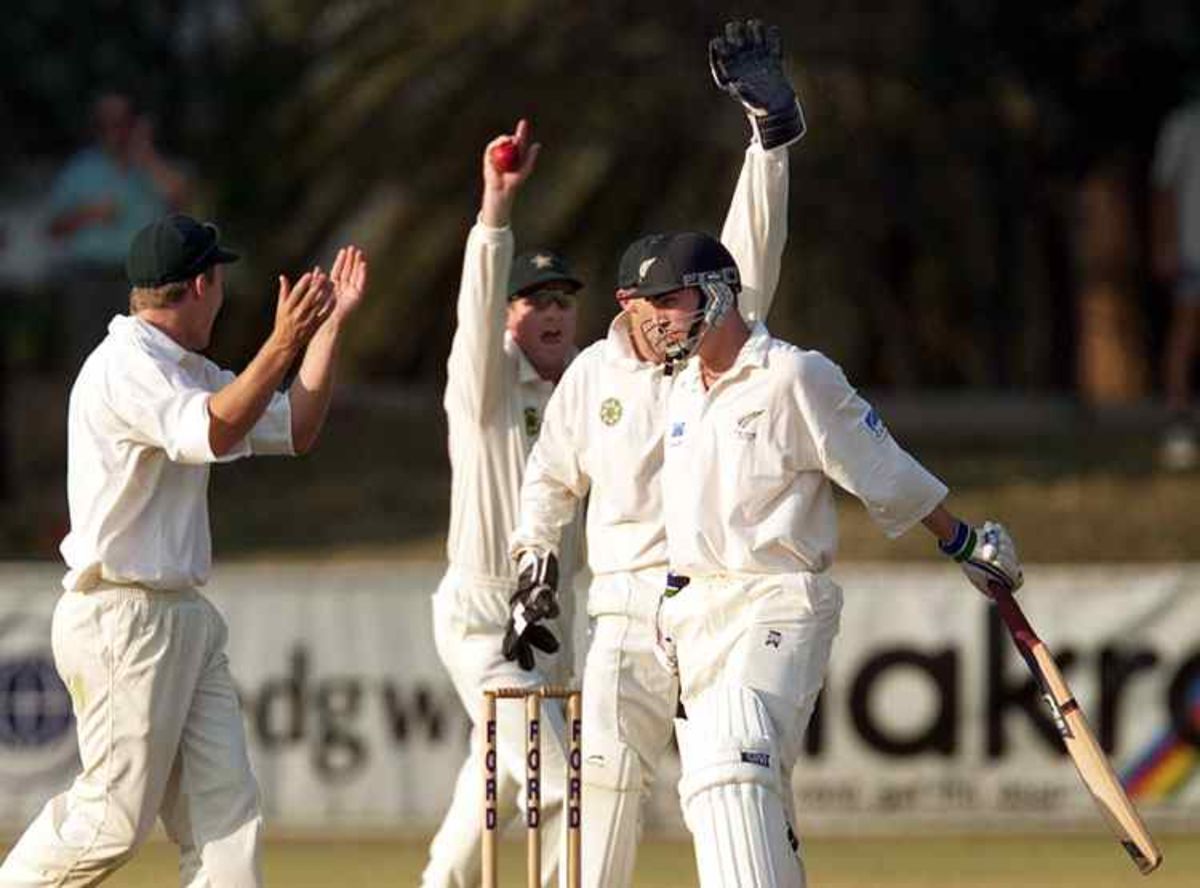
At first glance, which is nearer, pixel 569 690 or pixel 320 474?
pixel 569 690

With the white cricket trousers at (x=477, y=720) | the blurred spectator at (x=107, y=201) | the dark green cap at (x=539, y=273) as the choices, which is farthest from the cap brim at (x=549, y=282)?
the blurred spectator at (x=107, y=201)

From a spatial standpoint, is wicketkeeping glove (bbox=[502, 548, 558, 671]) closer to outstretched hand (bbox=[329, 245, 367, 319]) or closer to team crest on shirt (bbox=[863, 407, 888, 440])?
outstretched hand (bbox=[329, 245, 367, 319])

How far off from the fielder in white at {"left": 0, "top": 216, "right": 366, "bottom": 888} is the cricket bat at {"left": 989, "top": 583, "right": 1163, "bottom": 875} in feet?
5.34

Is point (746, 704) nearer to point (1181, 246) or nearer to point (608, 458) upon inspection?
point (608, 458)

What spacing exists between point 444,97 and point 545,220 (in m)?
1.16

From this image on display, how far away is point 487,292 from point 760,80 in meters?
0.88

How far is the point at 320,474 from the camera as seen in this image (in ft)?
59.4

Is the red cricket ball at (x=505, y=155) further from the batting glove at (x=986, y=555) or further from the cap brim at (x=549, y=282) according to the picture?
the batting glove at (x=986, y=555)

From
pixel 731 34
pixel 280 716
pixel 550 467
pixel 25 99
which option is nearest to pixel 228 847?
pixel 550 467

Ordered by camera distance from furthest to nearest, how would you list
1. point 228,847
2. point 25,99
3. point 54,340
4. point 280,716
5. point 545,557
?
point 54,340
point 25,99
point 280,716
point 545,557
point 228,847

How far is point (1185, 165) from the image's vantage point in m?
16.3

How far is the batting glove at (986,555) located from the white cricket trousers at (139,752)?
65.9 inches

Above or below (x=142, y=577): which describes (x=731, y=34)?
above

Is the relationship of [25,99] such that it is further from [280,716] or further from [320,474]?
[280,716]
